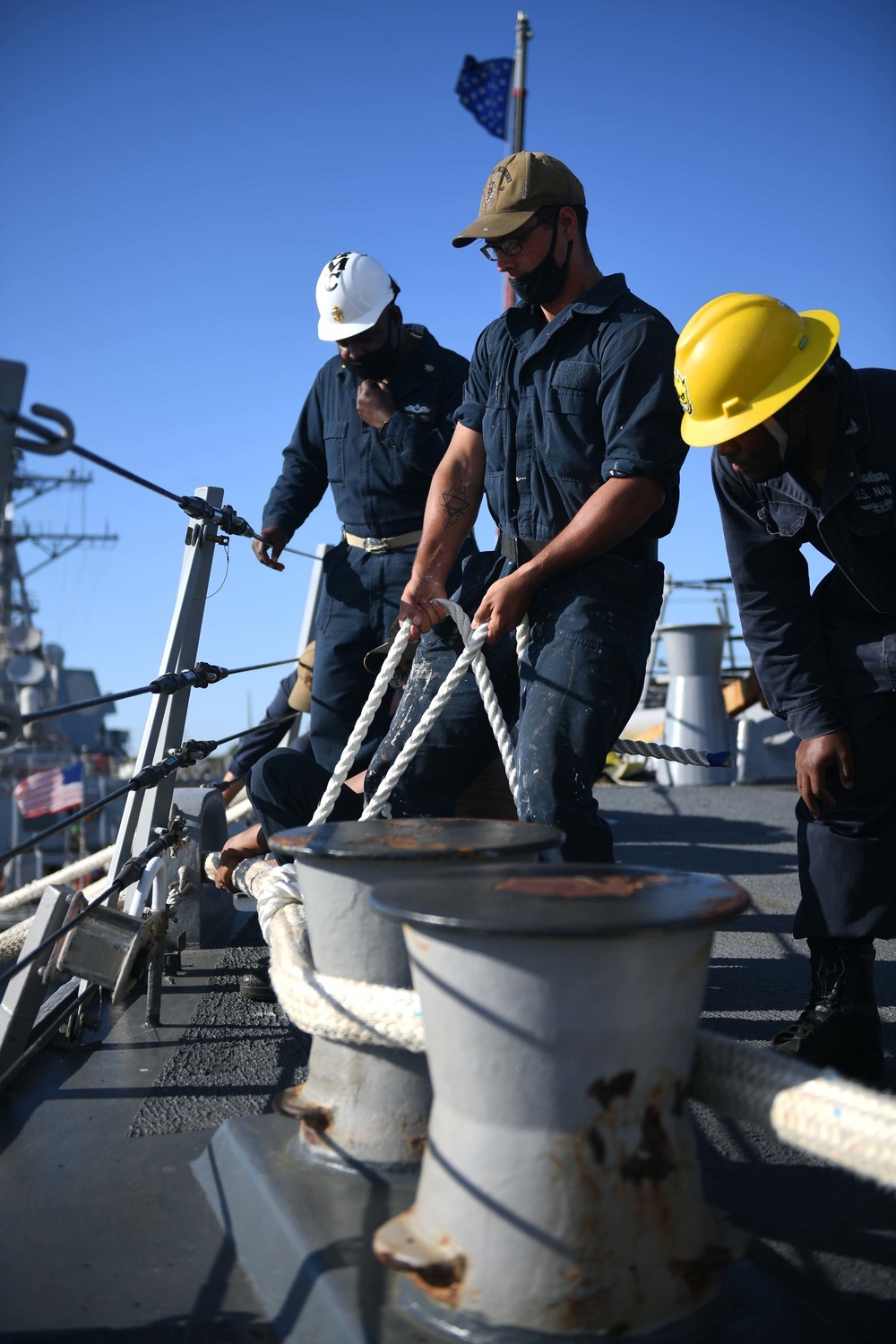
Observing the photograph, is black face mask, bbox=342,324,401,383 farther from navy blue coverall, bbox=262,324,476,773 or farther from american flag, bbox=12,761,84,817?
american flag, bbox=12,761,84,817

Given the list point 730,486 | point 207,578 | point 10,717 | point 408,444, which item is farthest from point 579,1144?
point 408,444

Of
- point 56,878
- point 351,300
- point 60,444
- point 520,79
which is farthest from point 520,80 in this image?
point 60,444

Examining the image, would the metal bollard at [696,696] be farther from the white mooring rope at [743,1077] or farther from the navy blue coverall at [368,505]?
the white mooring rope at [743,1077]

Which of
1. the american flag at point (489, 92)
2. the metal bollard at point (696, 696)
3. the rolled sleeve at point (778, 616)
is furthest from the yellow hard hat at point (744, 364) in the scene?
the american flag at point (489, 92)

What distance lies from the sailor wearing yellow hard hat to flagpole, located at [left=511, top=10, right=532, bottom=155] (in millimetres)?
11489

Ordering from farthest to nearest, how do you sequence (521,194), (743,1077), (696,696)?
1. (696,696)
2. (521,194)
3. (743,1077)

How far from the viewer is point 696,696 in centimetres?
1073

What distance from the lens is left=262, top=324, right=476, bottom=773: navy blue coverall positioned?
399 cm

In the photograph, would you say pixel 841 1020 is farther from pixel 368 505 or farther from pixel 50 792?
pixel 50 792

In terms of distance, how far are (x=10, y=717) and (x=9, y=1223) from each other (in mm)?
765

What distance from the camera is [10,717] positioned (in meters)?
1.52

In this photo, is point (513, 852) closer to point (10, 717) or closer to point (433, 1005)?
point (433, 1005)

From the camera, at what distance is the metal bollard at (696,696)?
10617mm

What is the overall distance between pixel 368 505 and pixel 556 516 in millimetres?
1516
